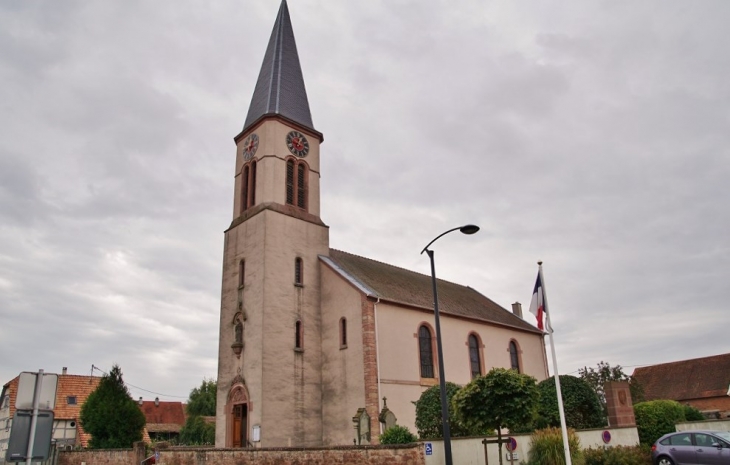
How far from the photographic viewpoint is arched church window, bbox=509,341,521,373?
34906mm

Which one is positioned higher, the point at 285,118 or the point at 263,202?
the point at 285,118

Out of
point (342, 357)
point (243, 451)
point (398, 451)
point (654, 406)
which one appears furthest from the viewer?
point (342, 357)

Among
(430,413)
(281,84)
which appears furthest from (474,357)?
(281,84)

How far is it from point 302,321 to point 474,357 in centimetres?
1050

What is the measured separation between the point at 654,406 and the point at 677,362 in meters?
33.0

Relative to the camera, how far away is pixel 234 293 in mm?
28469

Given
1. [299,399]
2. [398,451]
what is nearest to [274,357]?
[299,399]

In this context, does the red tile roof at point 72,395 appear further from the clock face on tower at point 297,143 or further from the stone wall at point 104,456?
the clock face on tower at point 297,143

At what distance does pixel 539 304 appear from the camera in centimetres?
1548

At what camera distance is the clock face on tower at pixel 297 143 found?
1205 inches

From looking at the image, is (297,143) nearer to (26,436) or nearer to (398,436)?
(398,436)

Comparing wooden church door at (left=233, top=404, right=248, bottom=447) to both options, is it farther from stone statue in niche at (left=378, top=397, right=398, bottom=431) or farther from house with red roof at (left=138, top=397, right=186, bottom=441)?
house with red roof at (left=138, top=397, right=186, bottom=441)

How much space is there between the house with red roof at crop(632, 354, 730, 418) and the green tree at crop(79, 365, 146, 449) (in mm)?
42579

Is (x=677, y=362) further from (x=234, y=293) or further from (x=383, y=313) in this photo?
(x=234, y=293)
